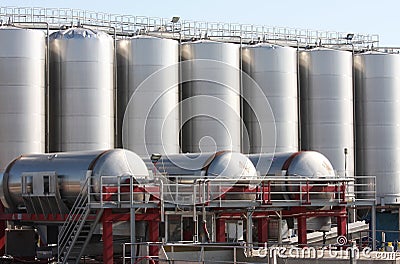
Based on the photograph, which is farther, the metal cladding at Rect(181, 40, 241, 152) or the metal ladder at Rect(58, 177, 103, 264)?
the metal cladding at Rect(181, 40, 241, 152)

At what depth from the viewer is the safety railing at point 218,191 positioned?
115 feet

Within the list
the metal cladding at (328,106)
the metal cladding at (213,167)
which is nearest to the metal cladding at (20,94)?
the metal cladding at (213,167)

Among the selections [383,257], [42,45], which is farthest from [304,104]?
[383,257]

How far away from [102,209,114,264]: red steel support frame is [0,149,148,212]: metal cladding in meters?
1.17

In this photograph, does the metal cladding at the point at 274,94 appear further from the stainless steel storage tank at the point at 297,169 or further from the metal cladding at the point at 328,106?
the stainless steel storage tank at the point at 297,169

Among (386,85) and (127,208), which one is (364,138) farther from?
(127,208)

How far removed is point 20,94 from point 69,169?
1641 centimetres

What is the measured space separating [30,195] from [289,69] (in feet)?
92.4

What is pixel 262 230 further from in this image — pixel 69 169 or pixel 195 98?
pixel 195 98

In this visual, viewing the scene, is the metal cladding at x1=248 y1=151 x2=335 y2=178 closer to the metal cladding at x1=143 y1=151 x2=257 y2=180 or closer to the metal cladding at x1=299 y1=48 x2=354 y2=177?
the metal cladding at x1=143 y1=151 x2=257 y2=180

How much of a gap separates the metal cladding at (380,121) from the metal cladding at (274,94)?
668cm

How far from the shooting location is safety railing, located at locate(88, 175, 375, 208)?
35.0 m

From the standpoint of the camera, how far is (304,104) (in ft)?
210

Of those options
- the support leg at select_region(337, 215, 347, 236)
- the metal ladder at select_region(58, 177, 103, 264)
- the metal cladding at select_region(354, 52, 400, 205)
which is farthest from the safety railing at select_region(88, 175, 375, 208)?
the metal cladding at select_region(354, 52, 400, 205)
